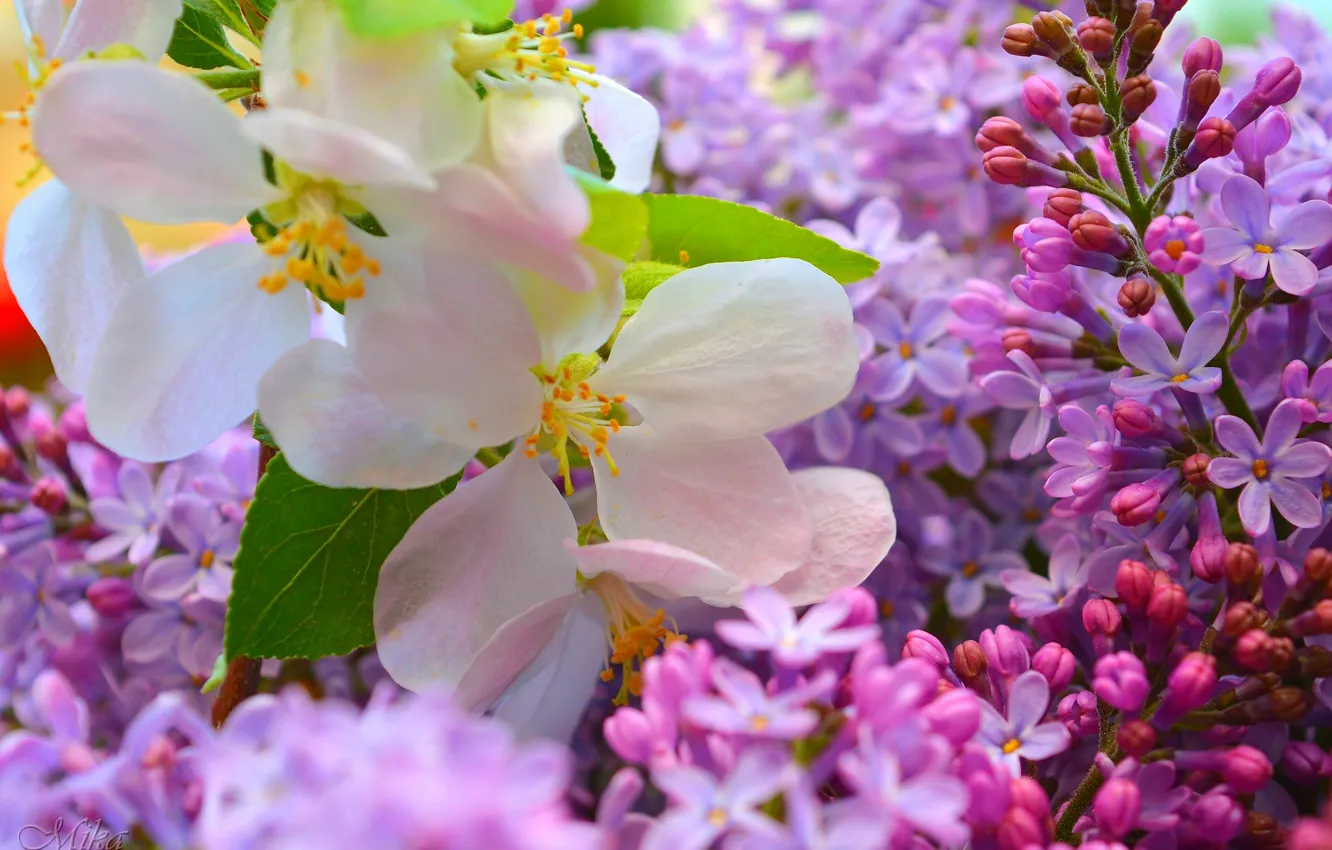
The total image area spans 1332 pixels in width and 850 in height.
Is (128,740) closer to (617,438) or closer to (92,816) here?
(92,816)

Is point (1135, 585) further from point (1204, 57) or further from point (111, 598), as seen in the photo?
point (111, 598)

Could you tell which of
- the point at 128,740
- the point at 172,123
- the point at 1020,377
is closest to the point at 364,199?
the point at 172,123

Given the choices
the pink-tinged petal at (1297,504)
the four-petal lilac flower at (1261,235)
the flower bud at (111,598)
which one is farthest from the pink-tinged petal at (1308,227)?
the flower bud at (111,598)

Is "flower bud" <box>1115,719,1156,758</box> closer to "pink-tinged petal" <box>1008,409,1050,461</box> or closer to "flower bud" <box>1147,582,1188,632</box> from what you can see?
"flower bud" <box>1147,582,1188,632</box>

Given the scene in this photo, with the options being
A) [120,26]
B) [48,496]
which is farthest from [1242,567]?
[48,496]

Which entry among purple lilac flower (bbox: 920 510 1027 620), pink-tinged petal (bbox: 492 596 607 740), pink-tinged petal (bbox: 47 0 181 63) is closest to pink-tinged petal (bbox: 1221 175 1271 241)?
purple lilac flower (bbox: 920 510 1027 620)

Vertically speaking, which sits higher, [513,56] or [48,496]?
[513,56]
